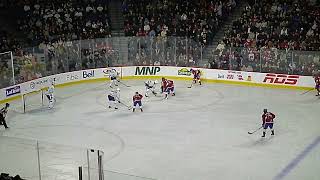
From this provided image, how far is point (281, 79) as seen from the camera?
912 inches

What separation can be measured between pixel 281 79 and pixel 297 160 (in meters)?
9.42

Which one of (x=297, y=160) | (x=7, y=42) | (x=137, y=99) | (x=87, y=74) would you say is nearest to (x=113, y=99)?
(x=137, y=99)

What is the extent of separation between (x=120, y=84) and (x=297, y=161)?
39.9 ft

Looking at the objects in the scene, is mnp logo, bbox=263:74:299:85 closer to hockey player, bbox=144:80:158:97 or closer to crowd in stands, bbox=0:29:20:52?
hockey player, bbox=144:80:158:97

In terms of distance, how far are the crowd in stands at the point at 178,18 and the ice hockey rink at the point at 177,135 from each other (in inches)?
153

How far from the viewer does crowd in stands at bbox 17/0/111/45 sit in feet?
86.7

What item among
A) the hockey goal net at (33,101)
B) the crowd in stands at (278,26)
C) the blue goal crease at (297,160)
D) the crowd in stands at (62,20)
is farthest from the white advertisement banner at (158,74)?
the blue goal crease at (297,160)

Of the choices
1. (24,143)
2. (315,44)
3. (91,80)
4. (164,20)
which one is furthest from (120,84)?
(24,143)

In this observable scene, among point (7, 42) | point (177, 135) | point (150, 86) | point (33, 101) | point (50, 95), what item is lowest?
point (177, 135)

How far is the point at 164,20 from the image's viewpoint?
27984 mm

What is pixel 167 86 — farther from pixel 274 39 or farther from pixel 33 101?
pixel 274 39

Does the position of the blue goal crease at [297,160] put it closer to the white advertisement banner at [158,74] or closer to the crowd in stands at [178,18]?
the white advertisement banner at [158,74]

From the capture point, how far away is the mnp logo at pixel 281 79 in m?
22.8

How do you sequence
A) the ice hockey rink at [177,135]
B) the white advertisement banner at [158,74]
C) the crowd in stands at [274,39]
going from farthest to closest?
the crowd in stands at [274,39], the white advertisement banner at [158,74], the ice hockey rink at [177,135]
